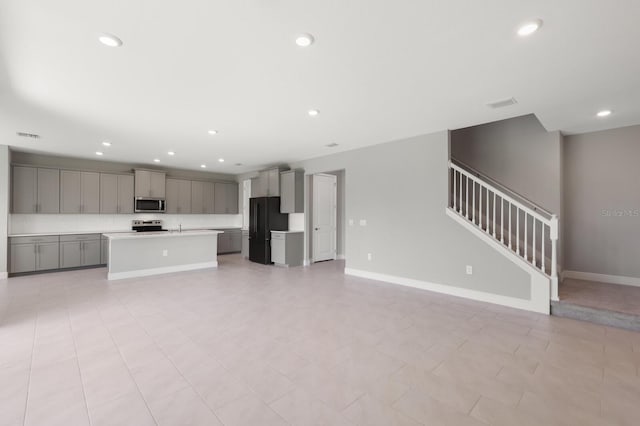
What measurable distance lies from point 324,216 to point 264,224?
1548mm

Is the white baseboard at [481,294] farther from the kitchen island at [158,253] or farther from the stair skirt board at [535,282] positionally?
the kitchen island at [158,253]

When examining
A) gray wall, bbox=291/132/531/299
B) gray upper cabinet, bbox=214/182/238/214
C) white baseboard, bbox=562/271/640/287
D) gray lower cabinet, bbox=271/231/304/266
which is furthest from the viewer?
gray upper cabinet, bbox=214/182/238/214

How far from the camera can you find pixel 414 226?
15.9ft

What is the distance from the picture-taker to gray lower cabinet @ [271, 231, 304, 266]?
662 centimetres

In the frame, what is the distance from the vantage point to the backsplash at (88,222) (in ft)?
20.5

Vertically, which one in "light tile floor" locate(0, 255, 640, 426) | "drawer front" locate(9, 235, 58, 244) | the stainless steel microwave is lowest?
"light tile floor" locate(0, 255, 640, 426)

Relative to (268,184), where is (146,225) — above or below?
below

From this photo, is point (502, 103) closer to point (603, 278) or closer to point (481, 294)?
point (481, 294)

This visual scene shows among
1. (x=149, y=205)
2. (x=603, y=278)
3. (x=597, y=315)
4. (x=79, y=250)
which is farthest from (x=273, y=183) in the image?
(x=603, y=278)

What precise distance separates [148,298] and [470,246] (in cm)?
492

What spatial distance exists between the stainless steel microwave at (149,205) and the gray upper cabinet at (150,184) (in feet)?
0.36

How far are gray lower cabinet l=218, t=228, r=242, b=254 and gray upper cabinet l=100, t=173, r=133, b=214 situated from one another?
8.22ft

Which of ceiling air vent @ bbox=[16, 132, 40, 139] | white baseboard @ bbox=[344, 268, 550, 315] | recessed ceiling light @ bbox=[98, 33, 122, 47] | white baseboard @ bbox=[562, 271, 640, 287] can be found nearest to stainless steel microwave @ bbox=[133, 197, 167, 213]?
ceiling air vent @ bbox=[16, 132, 40, 139]

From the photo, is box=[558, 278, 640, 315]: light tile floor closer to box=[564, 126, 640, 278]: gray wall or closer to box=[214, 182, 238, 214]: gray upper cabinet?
box=[564, 126, 640, 278]: gray wall
